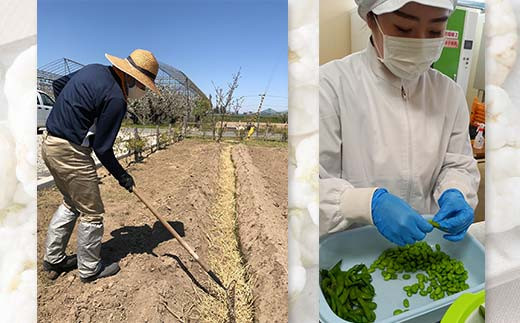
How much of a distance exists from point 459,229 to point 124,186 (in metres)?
1.01

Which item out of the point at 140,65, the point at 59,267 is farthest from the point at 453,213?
the point at 59,267

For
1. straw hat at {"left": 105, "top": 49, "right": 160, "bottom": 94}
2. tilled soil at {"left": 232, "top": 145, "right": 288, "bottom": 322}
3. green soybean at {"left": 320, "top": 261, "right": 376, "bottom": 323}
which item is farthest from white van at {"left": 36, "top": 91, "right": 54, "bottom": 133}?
green soybean at {"left": 320, "top": 261, "right": 376, "bottom": 323}

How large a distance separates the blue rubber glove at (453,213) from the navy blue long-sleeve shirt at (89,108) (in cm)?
98

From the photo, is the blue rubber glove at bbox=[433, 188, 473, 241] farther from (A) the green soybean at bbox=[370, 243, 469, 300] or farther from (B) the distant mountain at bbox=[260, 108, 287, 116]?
(B) the distant mountain at bbox=[260, 108, 287, 116]

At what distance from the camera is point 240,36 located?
1.36 m

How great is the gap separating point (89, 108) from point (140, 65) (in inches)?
7.3

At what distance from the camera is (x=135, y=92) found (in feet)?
4.06

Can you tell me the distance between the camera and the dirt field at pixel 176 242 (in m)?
1.22

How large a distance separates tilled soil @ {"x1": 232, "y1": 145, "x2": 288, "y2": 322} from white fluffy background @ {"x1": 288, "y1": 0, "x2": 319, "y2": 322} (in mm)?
38

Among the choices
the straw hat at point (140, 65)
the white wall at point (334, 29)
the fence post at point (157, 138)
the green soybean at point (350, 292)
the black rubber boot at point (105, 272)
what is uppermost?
the white wall at point (334, 29)

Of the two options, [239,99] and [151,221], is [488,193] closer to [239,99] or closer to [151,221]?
[239,99]

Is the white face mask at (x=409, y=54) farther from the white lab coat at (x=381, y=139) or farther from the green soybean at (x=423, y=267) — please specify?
the green soybean at (x=423, y=267)

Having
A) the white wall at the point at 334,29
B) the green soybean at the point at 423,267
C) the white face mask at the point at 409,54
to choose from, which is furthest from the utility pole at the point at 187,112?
the green soybean at the point at 423,267

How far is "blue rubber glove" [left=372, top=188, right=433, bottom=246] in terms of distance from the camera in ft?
4.13
